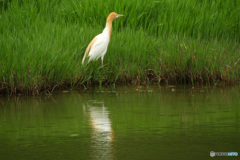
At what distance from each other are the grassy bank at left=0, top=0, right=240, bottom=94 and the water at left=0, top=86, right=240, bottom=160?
24.1 inches

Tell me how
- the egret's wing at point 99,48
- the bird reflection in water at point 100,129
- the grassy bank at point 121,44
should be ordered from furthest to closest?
the egret's wing at point 99,48 → the grassy bank at point 121,44 → the bird reflection in water at point 100,129

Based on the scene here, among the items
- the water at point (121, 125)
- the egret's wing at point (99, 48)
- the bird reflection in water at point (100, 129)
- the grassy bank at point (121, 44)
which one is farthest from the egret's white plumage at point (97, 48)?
the bird reflection in water at point (100, 129)

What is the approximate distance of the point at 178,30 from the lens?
11.8 metres

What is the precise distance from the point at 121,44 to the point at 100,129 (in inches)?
214

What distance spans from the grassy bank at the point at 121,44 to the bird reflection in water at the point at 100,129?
1.64m

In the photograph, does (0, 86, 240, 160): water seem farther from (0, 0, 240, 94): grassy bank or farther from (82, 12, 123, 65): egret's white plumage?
(82, 12, 123, 65): egret's white plumage

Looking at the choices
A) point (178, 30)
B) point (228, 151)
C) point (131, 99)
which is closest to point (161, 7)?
point (178, 30)

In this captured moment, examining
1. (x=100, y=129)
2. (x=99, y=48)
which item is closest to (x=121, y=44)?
(x=99, y=48)

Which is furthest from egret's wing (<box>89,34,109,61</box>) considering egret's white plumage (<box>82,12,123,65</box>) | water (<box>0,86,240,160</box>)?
water (<box>0,86,240,160</box>)

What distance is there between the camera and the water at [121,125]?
13.6 feet

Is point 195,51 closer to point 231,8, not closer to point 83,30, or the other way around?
point 83,30

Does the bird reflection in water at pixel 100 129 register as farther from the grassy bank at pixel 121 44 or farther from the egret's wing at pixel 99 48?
the egret's wing at pixel 99 48

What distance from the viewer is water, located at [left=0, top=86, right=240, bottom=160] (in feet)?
13.6

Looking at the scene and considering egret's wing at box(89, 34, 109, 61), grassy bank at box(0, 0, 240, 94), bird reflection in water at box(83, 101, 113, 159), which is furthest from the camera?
egret's wing at box(89, 34, 109, 61)
